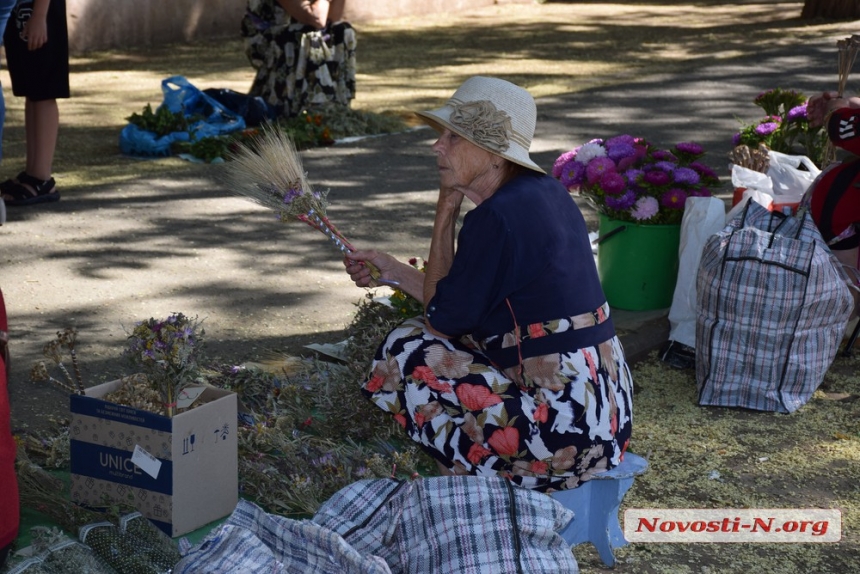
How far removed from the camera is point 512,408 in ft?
9.22

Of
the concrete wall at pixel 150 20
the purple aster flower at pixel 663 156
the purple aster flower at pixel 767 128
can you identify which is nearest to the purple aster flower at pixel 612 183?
the purple aster flower at pixel 663 156

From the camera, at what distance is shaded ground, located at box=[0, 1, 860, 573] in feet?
11.7

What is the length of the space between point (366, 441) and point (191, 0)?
1076cm

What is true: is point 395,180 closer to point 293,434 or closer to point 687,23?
A: point 293,434

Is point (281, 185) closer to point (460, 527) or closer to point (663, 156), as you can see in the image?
point (460, 527)

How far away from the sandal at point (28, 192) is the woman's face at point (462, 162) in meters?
3.72

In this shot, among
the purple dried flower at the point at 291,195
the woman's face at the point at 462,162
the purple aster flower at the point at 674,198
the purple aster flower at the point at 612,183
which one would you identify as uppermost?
the woman's face at the point at 462,162

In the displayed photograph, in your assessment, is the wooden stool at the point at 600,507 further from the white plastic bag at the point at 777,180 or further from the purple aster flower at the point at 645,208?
the white plastic bag at the point at 777,180

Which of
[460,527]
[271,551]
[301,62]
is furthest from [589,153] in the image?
[301,62]

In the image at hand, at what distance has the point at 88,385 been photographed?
3805mm

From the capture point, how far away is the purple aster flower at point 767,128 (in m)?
5.29

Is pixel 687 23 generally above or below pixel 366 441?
above

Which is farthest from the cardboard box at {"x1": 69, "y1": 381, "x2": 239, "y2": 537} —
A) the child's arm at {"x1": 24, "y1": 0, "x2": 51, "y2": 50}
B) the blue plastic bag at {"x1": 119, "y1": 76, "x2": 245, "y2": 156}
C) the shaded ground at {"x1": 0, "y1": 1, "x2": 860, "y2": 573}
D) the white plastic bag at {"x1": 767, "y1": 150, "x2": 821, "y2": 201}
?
the blue plastic bag at {"x1": 119, "y1": 76, "x2": 245, "y2": 156}

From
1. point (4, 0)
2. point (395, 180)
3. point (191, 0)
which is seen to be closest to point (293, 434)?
point (4, 0)
